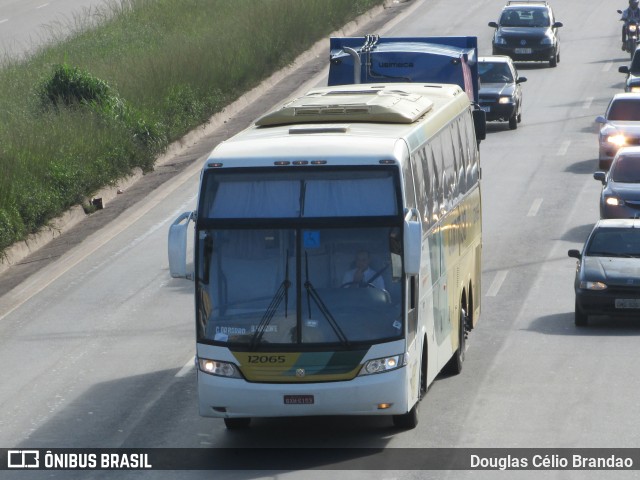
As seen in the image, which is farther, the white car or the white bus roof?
the white car

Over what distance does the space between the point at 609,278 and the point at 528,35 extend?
28.9 meters

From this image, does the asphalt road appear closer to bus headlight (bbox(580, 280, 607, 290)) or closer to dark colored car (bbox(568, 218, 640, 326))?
dark colored car (bbox(568, 218, 640, 326))

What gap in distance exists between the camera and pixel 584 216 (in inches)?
1164

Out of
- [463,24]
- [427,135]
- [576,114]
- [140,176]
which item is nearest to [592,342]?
[427,135]

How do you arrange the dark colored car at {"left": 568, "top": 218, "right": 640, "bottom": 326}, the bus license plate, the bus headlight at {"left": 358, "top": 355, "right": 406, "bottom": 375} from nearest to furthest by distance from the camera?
1. the bus license plate
2. the bus headlight at {"left": 358, "top": 355, "right": 406, "bottom": 375}
3. the dark colored car at {"left": 568, "top": 218, "right": 640, "bottom": 326}

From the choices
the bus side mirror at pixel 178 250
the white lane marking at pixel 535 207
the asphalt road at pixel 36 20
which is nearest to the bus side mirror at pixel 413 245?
the bus side mirror at pixel 178 250

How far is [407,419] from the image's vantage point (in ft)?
49.0

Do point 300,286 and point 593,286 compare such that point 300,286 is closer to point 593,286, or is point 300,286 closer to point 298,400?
point 298,400

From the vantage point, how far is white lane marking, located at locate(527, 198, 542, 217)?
2970 cm

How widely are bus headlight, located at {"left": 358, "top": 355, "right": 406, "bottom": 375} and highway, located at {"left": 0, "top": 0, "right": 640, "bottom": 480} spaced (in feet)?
2.96

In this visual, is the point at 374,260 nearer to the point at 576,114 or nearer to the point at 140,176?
the point at 140,176

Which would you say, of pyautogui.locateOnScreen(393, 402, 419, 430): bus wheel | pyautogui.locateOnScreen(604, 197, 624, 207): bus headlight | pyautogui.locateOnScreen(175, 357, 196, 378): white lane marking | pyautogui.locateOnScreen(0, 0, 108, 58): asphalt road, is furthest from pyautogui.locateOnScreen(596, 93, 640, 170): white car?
pyautogui.locateOnScreen(0, 0, 108, 58): asphalt road

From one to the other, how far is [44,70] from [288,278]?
90.3 ft

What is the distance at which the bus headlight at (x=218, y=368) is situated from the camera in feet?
45.7
